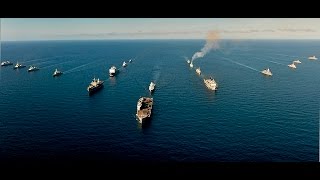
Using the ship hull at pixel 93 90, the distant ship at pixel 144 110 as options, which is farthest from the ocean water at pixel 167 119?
the ship hull at pixel 93 90

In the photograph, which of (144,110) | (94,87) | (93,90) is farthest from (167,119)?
(94,87)

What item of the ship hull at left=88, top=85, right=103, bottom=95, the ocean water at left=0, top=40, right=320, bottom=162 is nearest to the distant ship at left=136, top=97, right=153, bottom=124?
the ocean water at left=0, top=40, right=320, bottom=162

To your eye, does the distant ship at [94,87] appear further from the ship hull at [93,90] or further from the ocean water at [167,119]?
the ocean water at [167,119]

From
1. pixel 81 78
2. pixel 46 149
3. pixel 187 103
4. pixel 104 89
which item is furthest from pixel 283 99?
pixel 81 78

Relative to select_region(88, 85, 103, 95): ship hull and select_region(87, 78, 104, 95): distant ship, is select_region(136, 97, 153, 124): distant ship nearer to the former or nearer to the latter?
select_region(88, 85, 103, 95): ship hull
